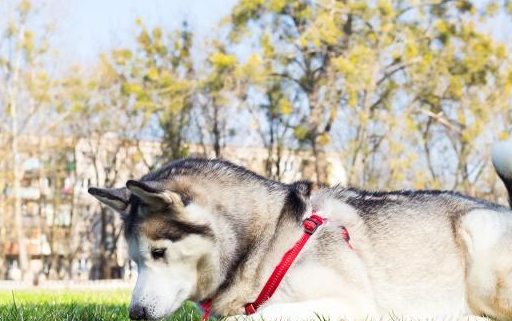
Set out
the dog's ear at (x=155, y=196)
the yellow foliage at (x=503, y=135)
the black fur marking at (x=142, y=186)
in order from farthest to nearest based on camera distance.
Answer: the yellow foliage at (x=503, y=135)
the dog's ear at (x=155, y=196)
the black fur marking at (x=142, y=186)

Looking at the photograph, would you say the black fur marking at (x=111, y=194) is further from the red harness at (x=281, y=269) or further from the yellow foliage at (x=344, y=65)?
the yellow foliage at (x=344, y=65)

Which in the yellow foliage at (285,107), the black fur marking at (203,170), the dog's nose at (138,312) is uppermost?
the black fur marking at (203,170)

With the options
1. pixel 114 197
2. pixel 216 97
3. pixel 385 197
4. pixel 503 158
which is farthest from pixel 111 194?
pixel 216 97

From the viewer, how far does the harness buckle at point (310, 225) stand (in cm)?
479

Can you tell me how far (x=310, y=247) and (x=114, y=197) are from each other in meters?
1.40

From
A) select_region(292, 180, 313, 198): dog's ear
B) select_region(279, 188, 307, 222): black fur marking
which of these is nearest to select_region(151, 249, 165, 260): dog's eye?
select_region(279, 188, 307, 222): black fur marking

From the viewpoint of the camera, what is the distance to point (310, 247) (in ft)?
15.6

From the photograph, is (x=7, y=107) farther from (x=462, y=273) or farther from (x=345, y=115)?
(x=462, y=273)

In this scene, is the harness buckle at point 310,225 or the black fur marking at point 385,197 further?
the black fur marking at point 385,197

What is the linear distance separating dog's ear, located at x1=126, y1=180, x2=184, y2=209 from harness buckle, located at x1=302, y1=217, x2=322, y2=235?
2.84ft

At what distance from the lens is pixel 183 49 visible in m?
32.4

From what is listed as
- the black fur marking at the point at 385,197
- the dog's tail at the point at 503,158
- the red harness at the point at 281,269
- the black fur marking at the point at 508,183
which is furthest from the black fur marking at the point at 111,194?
the black fur marking at the point at 508,183

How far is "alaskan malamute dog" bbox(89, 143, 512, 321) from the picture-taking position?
4590mm

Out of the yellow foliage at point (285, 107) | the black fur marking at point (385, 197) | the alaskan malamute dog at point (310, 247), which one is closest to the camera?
the alaskan malamute dog at point (310, 247)
